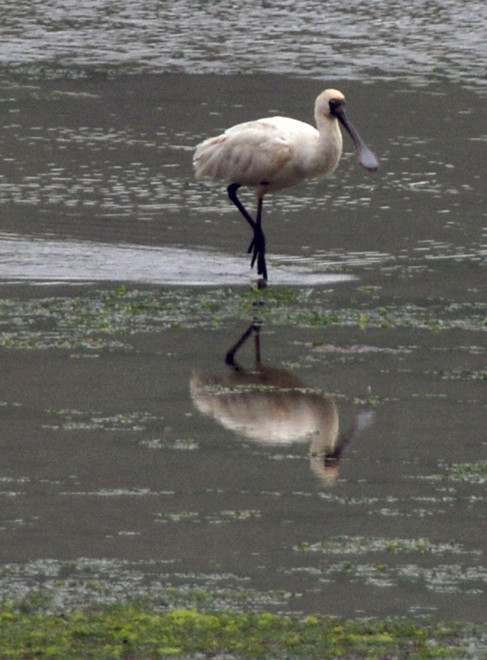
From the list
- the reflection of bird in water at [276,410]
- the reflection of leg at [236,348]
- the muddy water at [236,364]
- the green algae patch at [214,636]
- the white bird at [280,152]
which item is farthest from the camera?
the white bird at [280,152]

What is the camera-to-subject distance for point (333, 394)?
33.3 feet

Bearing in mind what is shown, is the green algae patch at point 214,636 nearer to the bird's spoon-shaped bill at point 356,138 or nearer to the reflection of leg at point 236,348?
the reflection of leg at point 236,348

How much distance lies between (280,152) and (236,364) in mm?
3550

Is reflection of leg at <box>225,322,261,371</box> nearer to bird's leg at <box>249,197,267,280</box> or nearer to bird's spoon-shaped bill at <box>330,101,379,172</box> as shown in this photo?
bird's leg at <box>249,197,267,280</box>

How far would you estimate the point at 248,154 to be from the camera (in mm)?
14211

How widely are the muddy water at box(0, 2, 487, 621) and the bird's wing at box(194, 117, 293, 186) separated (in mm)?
673

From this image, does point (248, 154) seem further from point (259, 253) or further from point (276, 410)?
point (276, 410)

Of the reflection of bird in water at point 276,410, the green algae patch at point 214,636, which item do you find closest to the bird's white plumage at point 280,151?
the reflection of bird in water at point 276,410

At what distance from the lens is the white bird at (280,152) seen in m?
14.0

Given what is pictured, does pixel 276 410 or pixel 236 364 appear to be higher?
pixel 276 410

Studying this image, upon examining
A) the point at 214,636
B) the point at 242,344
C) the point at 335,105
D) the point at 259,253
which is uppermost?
the point at 214,636

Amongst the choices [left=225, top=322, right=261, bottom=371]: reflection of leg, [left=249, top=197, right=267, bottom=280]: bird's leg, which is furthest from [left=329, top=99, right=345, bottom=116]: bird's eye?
[left=225, top=322, right=261, bottom=371]: reflection of leg

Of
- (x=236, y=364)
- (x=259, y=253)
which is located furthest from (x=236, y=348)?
(x=259, y=253)

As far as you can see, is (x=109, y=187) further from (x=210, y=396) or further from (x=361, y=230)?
(x=210, y=396)
